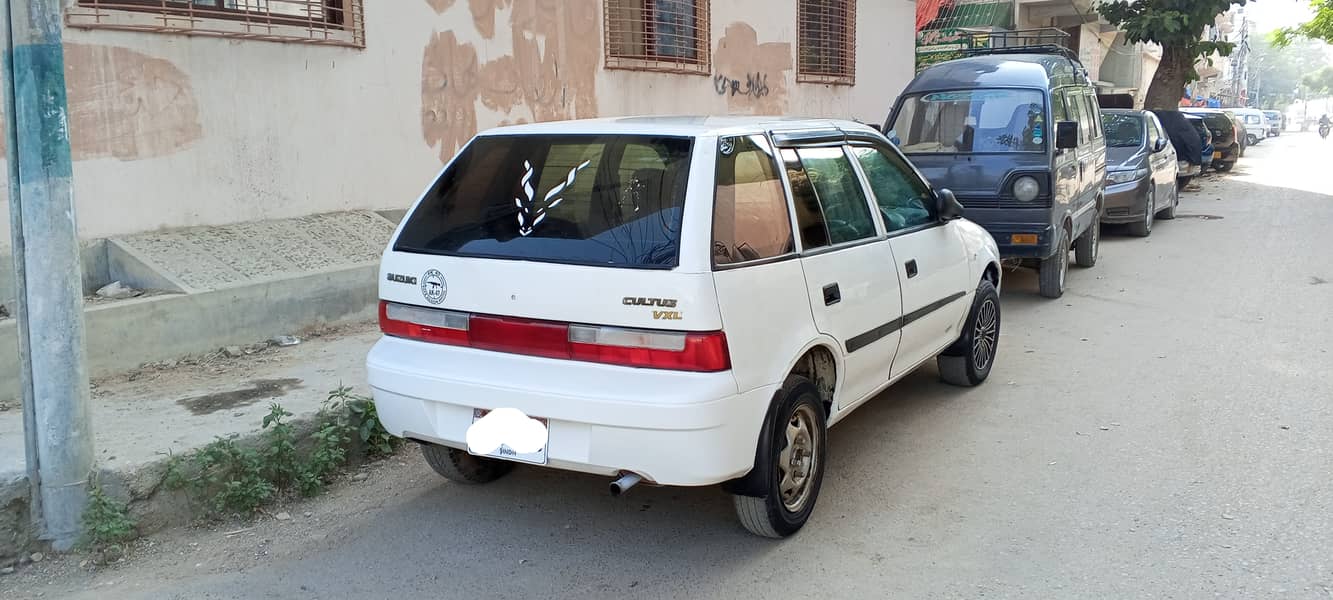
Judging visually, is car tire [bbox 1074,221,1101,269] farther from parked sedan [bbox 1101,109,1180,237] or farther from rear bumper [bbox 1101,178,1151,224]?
rear bumper [bbox 1101,178,1151,224]

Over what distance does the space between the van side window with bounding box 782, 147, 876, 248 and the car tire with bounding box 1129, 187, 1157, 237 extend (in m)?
9.62

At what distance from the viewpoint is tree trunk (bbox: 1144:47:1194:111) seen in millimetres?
20953

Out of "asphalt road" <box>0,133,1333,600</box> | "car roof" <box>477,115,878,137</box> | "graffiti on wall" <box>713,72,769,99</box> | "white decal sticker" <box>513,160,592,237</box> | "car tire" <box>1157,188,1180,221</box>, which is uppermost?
"graffiti on wall" <box>713,72,769,99</box>

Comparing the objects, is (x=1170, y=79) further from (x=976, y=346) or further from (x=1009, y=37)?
(x=976, y=346)

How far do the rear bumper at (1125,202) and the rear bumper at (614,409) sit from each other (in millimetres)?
10372

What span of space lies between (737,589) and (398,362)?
1.56 m

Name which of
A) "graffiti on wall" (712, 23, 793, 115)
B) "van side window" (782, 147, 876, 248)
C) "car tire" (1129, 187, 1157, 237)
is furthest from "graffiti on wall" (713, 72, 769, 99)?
"van side window" (782, 147, 876, 248)

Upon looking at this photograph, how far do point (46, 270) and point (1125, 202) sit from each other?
39.1ft

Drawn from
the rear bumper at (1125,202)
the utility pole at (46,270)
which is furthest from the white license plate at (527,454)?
the rear bumper at (1125,202)

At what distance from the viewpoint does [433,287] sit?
3957 millimetres

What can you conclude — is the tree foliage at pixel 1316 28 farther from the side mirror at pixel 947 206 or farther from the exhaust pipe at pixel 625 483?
the exhaust pipe at pixel 625 483

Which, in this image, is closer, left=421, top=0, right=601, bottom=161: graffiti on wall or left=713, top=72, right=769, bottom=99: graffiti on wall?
left=421, top=0, right=601, bottom=161: graffiti on wall

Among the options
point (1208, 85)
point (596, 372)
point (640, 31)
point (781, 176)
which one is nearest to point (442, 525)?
point (596, 372)

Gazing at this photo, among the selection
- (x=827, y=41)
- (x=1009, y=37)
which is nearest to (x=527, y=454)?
(x=827, y=41)
